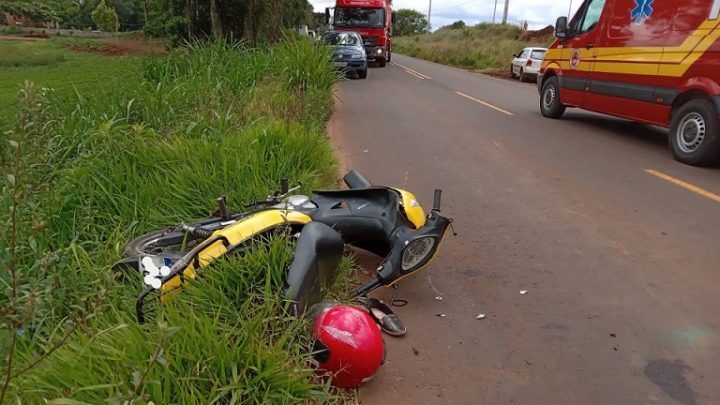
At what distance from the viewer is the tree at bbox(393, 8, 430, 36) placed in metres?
100

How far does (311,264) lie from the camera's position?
9.19 ft

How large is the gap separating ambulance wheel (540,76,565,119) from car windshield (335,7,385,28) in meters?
14.5

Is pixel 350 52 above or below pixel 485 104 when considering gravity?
above

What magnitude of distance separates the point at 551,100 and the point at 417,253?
8.08 metres

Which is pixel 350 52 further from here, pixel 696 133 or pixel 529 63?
pixel 696 133

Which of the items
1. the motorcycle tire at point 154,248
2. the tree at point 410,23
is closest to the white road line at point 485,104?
the motorcycle tire at point 154,248

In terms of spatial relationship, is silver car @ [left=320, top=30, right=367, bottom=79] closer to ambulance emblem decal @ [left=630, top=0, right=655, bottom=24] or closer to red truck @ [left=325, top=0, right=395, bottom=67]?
red truck @ [left=325, top=0, right=395, bottom=67]

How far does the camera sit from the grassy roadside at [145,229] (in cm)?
205

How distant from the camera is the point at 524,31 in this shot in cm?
4581

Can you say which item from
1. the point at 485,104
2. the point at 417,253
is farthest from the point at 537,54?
the point at 417,253

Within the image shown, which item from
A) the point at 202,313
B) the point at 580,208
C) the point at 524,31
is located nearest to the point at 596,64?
the point at 580,208

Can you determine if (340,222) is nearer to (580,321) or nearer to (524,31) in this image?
(580,321)

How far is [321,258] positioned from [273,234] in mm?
380

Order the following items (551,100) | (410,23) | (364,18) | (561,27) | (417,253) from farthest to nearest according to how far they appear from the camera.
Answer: (410,23)
(364,18)
(551,100)
(561,27)
(417,253)
